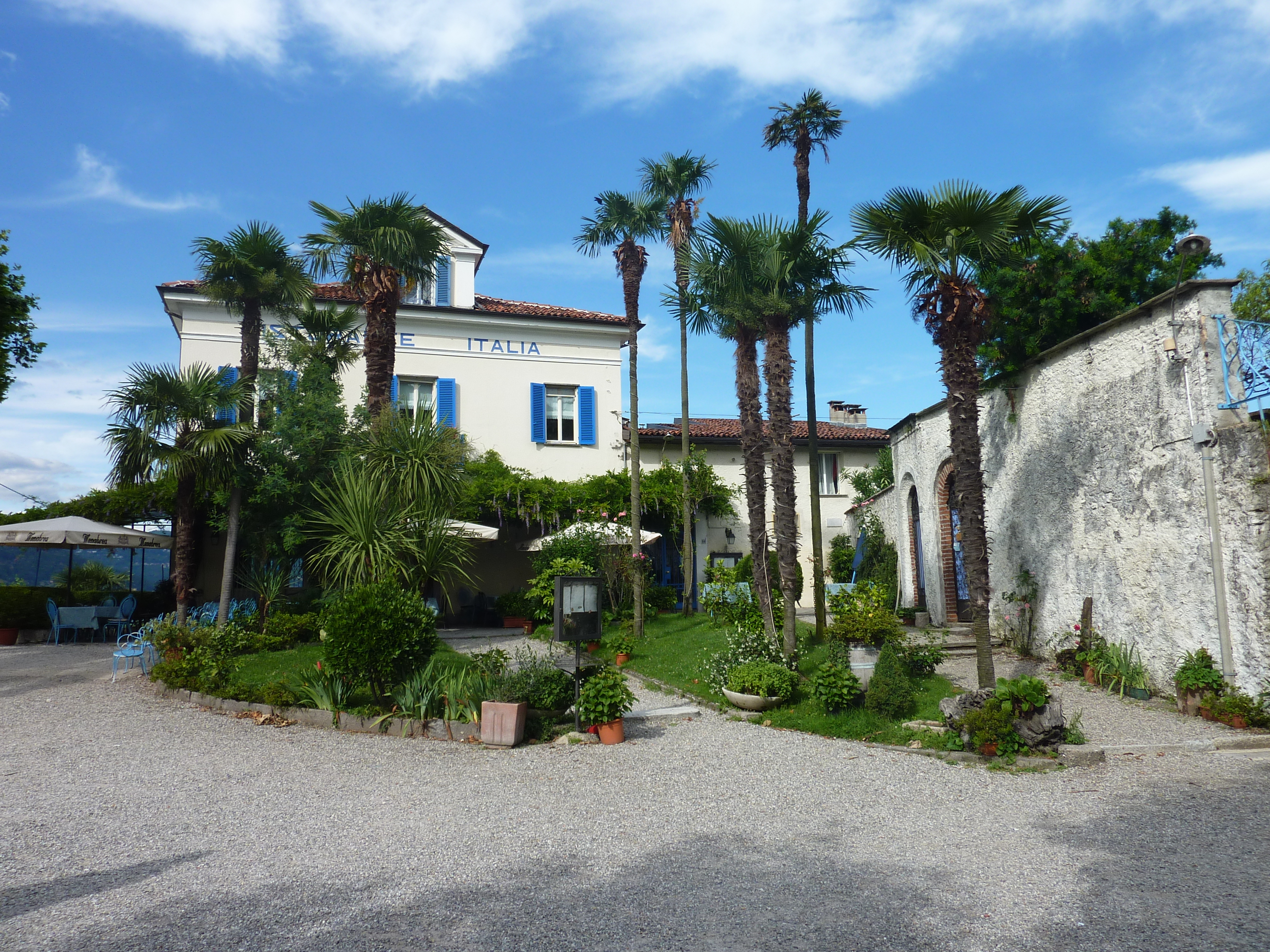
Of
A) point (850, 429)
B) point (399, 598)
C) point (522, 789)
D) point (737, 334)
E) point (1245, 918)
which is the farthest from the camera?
point (850, 429)

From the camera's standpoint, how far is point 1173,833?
5008 mm

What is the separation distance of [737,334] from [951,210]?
306cm

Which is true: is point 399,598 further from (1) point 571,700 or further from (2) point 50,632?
(2) point 50,632

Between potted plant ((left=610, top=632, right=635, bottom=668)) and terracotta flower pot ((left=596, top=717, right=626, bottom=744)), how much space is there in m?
5.05

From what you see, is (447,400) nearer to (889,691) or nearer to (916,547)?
(916,547)

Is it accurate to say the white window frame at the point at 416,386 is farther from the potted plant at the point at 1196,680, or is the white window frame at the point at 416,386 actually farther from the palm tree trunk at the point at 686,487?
the potted plant at the point at 1196,680

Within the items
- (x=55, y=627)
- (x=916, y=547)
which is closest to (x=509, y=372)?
(x=916, y=547)

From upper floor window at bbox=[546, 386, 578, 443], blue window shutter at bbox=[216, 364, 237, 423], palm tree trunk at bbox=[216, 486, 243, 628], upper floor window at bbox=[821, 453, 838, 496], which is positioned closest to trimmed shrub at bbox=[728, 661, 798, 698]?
palm tree trunk at bbox=[216, 486, 243, 628]

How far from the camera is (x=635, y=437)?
15828 mm

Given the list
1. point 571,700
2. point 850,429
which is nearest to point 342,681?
point 571,700

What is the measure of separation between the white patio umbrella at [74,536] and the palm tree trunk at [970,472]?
15020mm

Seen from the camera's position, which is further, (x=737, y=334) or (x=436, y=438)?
(x=436, y=438)

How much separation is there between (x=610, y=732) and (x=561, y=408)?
13.8 metres

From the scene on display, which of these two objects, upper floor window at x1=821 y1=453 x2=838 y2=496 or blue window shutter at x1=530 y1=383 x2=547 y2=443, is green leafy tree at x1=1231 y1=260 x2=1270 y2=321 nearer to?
upper floor window at x1=821 y1=453 x2=838 y2=496
